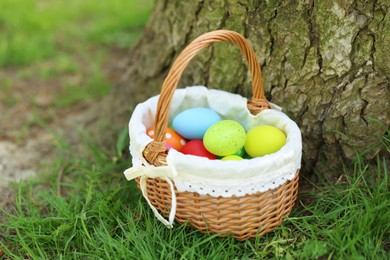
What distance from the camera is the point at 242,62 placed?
231 centimetres

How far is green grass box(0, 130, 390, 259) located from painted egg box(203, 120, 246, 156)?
1.16 ft

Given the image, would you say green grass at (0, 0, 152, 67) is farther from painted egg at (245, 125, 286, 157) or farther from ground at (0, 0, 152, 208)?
painted egg at (245, 125, 286, 157)

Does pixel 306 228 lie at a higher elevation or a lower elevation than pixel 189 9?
lower

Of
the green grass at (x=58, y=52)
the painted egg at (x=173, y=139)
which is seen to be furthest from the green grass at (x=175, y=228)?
the green grass at (x=58, y=52)

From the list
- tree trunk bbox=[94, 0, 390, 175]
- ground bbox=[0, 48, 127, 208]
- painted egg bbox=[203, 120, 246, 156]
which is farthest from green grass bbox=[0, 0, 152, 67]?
painted egg bbox=[203, 120, 246, 156]

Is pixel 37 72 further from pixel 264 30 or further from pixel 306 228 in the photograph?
pixel 306 228

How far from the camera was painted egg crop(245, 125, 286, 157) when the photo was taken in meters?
2.00

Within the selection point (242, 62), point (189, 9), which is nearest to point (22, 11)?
point (189, 9)

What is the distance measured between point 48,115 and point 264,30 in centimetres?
170

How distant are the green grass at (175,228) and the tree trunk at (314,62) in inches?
5.5

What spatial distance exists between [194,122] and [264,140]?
33cm

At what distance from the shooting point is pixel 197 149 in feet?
6.86

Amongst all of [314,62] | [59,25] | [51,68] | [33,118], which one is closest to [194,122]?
[314,62]

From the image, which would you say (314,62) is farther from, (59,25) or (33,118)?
(59,25)
